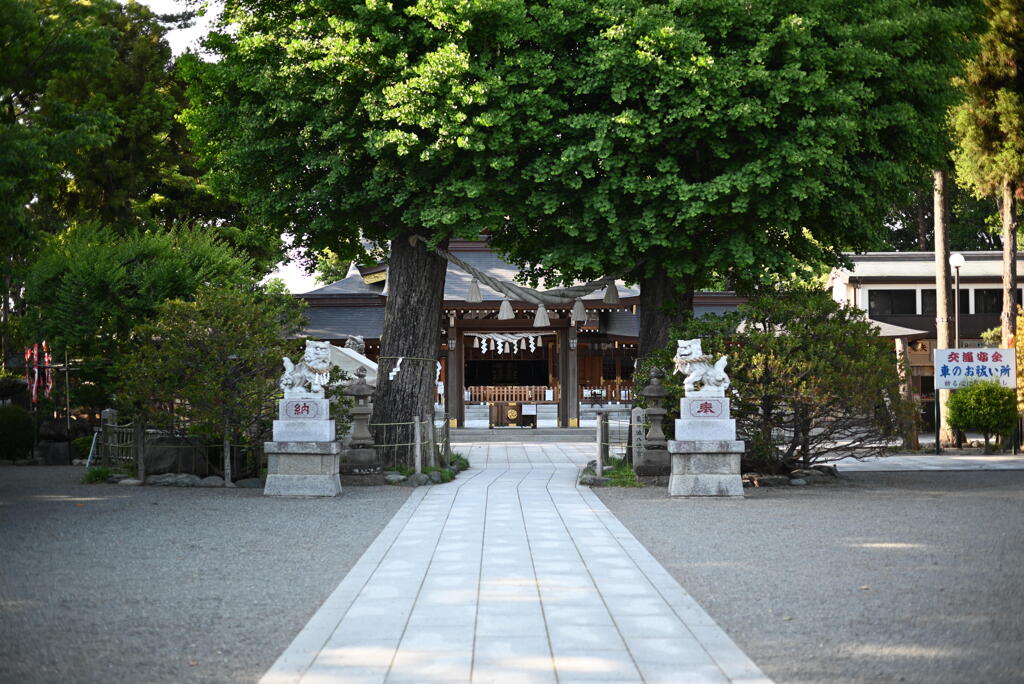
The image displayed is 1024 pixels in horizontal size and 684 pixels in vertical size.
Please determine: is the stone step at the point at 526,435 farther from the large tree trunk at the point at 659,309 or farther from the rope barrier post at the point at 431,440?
the large tree trunk at the point at 659,309

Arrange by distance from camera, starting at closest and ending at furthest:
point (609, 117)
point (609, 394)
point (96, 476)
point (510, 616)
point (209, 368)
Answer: point (510, 616)
point (609, 117)
point (209, 368)
point (96, 476)
point (609, 394)

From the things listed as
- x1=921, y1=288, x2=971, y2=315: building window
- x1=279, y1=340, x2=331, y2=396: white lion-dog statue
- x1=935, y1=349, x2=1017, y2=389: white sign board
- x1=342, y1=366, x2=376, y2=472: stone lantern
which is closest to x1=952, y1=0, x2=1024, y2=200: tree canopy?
x1=935, y1=349, x2=1017, y2=389: white sign board

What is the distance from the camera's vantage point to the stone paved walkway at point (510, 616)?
4.96 m

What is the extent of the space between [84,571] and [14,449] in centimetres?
1428

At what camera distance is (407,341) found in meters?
16.5

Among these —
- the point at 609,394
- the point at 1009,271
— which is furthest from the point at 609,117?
the point at 609,394

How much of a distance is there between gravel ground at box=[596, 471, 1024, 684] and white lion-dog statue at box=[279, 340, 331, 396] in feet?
14.6

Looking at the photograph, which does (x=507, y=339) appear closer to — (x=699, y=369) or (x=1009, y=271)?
(x=1009, y=271)

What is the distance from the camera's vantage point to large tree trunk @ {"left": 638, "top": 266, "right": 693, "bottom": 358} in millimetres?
16156

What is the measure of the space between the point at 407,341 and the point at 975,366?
12918 mm

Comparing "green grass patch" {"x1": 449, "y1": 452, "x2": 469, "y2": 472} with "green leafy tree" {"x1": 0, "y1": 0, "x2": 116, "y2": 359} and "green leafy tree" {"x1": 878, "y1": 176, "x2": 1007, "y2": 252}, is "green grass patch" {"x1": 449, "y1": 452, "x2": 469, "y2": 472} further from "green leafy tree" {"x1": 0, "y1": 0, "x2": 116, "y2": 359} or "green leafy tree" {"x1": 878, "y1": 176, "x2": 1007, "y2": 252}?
"green leafy tree" {"x1": 878, "y1": 176, "x2": 1007, "y2": 252}

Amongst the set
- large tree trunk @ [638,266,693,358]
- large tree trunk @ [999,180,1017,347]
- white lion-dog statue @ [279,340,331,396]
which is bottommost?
white lion-dog statue @ [279,340,331,396]

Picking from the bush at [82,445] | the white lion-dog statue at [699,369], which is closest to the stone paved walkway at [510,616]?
the white lion-dog statue at [699,369]

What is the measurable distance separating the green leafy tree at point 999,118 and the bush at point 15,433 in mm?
21390
